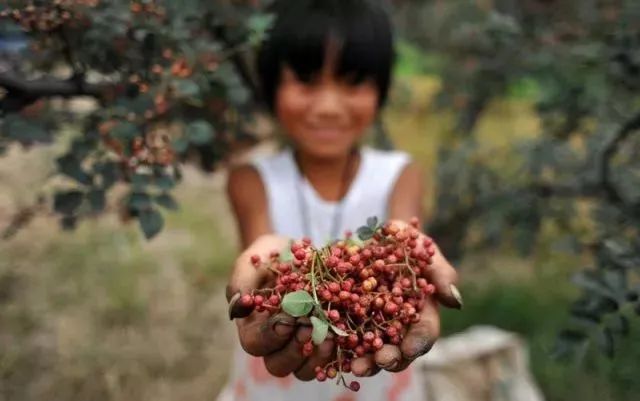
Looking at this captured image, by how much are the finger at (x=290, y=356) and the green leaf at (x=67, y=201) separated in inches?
22.5

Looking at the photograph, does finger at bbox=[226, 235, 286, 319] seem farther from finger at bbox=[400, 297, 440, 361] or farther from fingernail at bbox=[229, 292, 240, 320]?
finger at bbox=[400, 297, 440, 361]

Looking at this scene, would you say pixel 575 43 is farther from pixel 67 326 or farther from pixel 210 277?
pixel 67 326

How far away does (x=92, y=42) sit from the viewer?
4.12 ft

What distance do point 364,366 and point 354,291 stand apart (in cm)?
9

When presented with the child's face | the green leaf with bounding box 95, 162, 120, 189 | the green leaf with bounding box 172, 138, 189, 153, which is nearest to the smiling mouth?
the child's face

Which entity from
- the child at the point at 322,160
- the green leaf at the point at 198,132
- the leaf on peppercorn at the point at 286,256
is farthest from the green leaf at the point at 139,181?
the leaf on peppercorn at the point at 286,256

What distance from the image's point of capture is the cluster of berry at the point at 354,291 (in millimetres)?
847

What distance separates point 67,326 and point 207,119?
0.93 m

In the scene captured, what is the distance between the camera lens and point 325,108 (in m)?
1.35

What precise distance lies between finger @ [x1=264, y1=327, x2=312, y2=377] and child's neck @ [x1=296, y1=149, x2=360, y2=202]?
60 centimetres

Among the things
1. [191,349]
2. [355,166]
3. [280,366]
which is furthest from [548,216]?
[280,366]

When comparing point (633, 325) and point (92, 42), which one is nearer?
point (92, 42)

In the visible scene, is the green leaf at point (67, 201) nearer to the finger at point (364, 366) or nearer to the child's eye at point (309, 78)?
the child's eye at point (309, 78)

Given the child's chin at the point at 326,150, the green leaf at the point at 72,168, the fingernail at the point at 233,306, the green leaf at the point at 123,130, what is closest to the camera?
the fingernail at the point at 233,306
